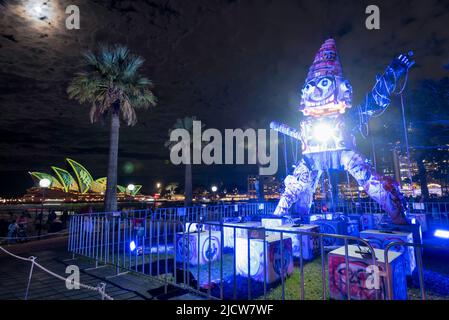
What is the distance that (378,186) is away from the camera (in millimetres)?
8469

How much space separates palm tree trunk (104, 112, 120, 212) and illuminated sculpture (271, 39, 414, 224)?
9.48 meters

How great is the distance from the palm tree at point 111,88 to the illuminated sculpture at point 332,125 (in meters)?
10.2

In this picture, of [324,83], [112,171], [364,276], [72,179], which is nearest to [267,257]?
[364,276]

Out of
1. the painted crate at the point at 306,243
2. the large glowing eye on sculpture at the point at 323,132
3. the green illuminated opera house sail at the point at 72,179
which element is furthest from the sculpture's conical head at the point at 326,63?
the green illuminated opera house sail at the point at 72,179

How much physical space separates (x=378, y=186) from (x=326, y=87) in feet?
14.2

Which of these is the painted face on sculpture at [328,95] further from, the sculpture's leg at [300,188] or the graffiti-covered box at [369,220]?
the graffiti-covered box at [369,220]

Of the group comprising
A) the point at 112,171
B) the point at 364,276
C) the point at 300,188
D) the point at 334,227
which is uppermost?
the point at 112,171

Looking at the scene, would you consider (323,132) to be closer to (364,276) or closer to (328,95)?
(328,95)

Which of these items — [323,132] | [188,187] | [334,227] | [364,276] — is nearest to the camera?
[364,276]
